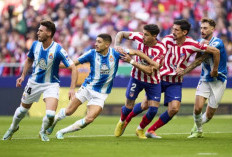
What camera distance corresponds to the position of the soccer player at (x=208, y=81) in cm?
1237

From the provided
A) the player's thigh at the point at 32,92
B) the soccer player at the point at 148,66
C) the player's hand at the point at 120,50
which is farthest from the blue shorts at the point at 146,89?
the player's thigh at the point at 32,92

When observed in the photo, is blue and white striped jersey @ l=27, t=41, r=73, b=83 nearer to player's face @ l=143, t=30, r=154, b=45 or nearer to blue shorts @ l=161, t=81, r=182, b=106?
player's face @ l=143, t=30, r=154, b=45

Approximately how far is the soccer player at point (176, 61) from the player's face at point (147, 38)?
0.53m

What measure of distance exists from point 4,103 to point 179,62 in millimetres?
8581

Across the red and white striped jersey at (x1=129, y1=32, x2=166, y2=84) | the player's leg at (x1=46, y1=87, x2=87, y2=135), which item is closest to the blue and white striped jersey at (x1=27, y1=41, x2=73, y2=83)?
the player's leg at (x1=46, y1=87, x2=87, y2=135)

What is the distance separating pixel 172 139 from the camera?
11.8 meters

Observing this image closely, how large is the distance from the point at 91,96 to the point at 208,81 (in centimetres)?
263

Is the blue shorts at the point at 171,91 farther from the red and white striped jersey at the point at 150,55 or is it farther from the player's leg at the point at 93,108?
the player's leg at the point at 93,108

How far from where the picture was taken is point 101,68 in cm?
1145

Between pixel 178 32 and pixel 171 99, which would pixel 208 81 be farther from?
pixel 178 32

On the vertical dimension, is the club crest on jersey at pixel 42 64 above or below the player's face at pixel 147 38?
below

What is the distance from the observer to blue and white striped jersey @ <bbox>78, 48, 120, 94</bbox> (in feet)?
37.6

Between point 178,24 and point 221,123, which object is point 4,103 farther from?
point 178,24

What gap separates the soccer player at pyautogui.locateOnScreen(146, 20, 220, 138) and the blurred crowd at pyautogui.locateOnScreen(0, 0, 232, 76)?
9.68 metres
